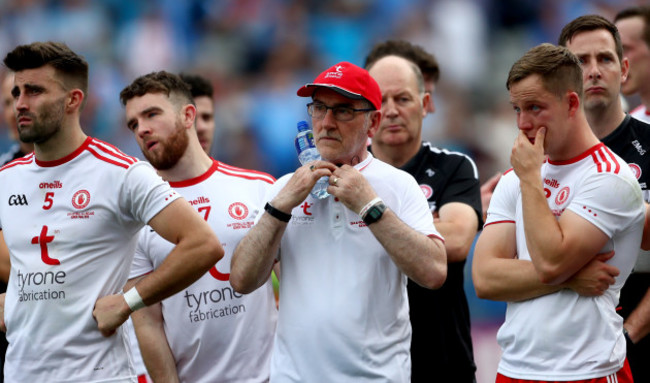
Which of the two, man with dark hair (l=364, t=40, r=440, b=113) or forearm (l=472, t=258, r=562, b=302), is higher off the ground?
man with dark hair (l=364, t=40, r=440, b=113)

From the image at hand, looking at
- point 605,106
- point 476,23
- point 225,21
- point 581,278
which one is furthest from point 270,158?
point 581,278

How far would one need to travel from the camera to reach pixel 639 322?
4.94m

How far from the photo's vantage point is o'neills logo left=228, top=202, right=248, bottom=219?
5367 millimetres

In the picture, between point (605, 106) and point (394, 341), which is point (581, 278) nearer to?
point (394, 341)

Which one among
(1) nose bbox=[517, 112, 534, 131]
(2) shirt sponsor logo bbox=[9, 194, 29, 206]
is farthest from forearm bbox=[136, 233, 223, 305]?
(1) nose bbox=[517, 112, 534, 131]

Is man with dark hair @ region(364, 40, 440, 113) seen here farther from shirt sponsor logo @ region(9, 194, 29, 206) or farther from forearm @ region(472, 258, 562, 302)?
shirt sponsor logo @ region(9, 194, 29, 206)

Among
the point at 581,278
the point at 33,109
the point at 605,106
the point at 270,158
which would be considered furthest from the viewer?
the point at 270,158

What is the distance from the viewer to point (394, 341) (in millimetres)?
4398

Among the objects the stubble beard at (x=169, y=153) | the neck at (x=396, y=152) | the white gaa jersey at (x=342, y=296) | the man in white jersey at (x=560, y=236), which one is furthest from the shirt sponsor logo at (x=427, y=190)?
the stubble beard at (x=169, y=153)

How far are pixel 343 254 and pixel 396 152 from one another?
5.65 ft

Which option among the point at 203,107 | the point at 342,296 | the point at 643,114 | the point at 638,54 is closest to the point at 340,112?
the point at 342,296

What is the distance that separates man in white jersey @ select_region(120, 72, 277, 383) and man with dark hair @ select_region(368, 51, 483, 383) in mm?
959

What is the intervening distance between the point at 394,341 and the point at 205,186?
1.68 m

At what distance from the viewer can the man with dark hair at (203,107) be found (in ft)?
22.7
